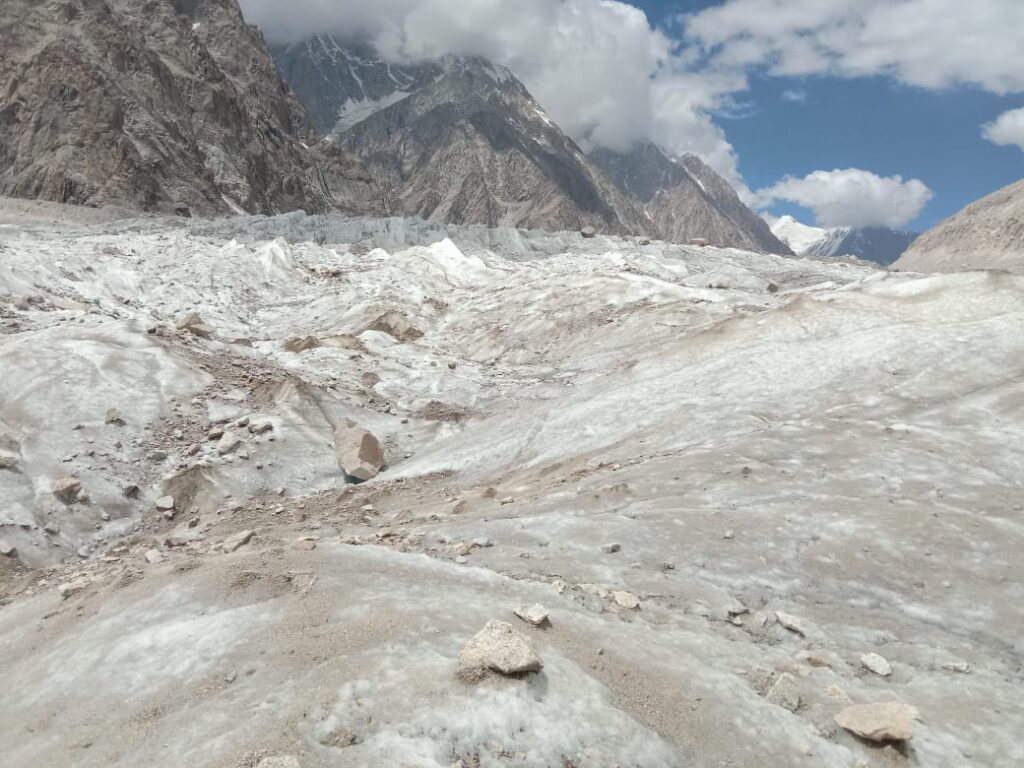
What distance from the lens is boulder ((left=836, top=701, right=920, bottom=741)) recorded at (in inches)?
173

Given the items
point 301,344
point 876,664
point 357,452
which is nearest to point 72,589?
point 357,452

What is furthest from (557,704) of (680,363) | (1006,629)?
(680,363)

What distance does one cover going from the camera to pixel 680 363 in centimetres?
1594

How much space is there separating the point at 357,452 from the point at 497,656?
1022cm

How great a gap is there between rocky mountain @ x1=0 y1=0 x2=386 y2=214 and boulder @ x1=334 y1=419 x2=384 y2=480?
57.4 metres

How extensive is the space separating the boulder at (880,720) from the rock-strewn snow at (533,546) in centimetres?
12

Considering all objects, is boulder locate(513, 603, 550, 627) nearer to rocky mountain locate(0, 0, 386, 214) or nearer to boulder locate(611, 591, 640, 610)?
boulder locate(611, 591, 640, 610)

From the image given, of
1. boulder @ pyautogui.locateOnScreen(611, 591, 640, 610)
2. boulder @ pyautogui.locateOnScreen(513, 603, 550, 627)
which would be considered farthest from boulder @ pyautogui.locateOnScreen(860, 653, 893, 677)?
boulder @ pyautogui.locateOnScreen(513, 603, 550, 627)

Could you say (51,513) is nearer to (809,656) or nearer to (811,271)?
(809,656)

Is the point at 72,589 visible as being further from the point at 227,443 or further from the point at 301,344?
the point at 301,344

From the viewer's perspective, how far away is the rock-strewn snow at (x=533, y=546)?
4.34m

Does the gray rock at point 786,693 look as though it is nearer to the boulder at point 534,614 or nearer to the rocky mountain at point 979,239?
the boulder at point 534,614

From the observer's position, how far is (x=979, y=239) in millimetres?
127125

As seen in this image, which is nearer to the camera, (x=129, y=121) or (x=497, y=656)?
(x=497, y=656)
